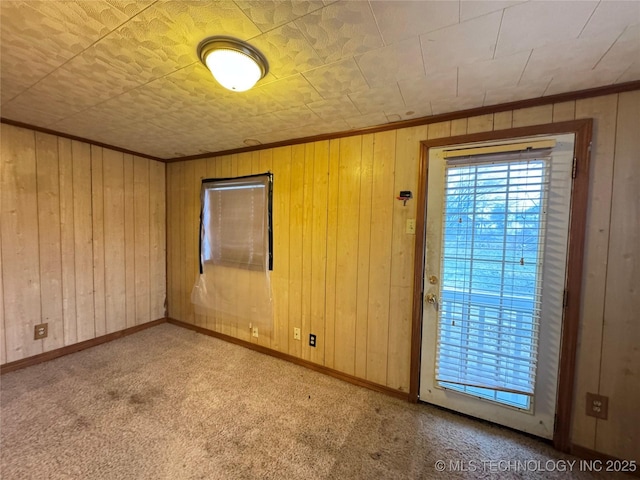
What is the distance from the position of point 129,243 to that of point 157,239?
332mm

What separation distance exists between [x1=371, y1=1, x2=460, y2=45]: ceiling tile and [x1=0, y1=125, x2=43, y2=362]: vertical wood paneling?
3156 mm

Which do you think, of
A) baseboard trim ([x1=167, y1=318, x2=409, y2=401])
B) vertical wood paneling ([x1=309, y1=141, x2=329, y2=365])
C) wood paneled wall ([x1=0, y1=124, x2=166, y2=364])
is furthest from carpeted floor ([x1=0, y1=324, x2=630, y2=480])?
wood paneled wall ([x1=0, y1=124, x2=166, y2=364])

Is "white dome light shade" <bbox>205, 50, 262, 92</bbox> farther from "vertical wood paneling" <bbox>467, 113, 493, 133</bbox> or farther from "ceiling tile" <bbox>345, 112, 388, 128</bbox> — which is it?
"vertical wood paneling" <bbox>467, 113, 493, 133</bbox>

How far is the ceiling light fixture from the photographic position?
3.79 ft

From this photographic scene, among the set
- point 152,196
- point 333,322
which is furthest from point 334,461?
point 152,196

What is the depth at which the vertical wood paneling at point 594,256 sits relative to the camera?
1.45 meters

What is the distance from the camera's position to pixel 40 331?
2398 millimetres

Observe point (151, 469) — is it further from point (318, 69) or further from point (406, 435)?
point (318, 69)

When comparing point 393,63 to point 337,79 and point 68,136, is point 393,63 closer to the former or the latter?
point 337,79

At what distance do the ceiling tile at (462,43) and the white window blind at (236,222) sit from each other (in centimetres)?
177

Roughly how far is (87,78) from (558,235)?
3.02 meters

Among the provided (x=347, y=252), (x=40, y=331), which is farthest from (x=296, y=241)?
(x=40, y=331)

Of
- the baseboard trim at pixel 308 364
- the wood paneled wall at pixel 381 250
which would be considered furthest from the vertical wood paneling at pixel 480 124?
the baseboard trim at pixel 308 364

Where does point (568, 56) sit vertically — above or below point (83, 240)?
above
